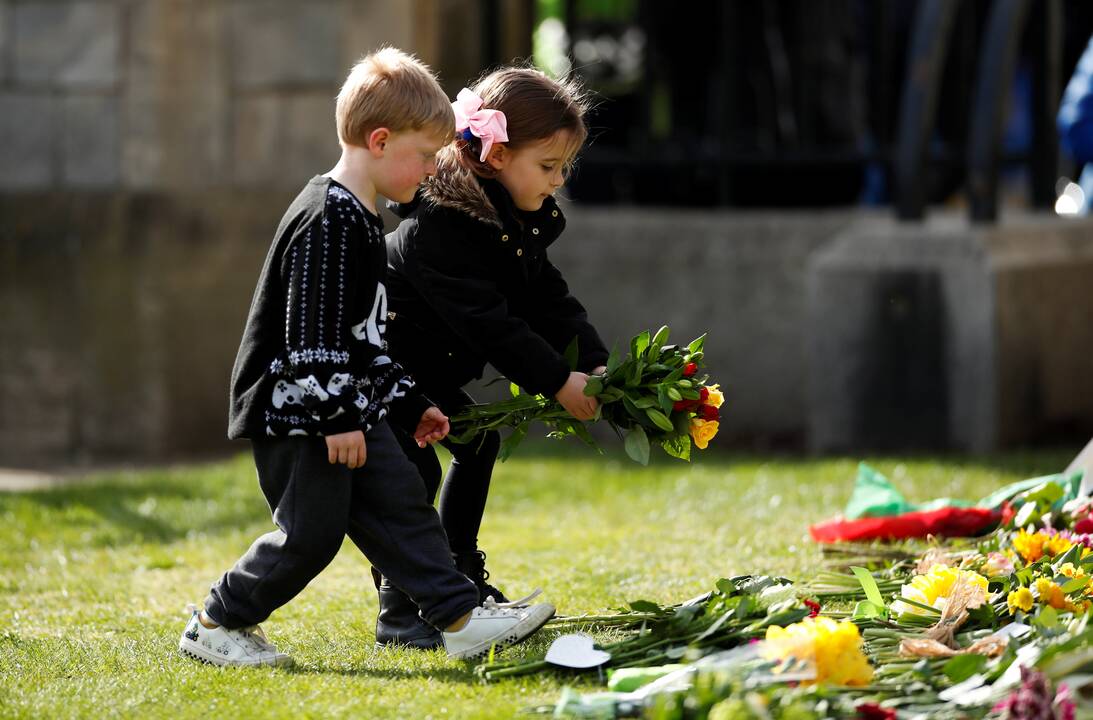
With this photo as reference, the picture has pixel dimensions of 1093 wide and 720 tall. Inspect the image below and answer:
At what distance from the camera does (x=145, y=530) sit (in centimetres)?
556

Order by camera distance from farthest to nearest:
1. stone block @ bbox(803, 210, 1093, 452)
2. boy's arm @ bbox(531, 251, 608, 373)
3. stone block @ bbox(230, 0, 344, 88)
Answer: stone block @ bbox(230, 0, 344, 88) → stone block @ bbox(803, 210, 1093, 452) → boy's arm @ bbox(531, 251, 608, 373)

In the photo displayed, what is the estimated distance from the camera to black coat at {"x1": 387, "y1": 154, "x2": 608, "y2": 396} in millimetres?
3643

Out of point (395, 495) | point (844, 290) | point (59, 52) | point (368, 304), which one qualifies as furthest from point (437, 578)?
point (59, 52)

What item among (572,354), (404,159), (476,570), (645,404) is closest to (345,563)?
(476,570)

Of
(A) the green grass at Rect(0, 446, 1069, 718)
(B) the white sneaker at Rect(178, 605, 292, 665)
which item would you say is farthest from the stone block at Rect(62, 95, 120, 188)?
(B) the white sneaker at Rect(178, 605, 292, 665)

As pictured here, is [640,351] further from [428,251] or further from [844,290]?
[844,290]

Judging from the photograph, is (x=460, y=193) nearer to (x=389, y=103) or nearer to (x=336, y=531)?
(x=389, y=103)

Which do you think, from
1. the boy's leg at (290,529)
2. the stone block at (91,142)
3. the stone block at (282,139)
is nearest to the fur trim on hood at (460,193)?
the boy's leg at (290,529)

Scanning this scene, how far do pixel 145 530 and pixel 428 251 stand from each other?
7.60 feet

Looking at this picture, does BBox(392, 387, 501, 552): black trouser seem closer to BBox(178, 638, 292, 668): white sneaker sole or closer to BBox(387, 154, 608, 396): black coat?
BBox(387, 154, 608, 396): black coat

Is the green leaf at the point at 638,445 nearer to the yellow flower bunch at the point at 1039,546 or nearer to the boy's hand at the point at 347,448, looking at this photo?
the boy's hand at the point at 347,448

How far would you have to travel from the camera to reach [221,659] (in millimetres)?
3512

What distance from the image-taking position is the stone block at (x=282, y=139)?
7730mm

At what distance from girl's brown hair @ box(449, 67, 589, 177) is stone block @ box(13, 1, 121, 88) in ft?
14.6
